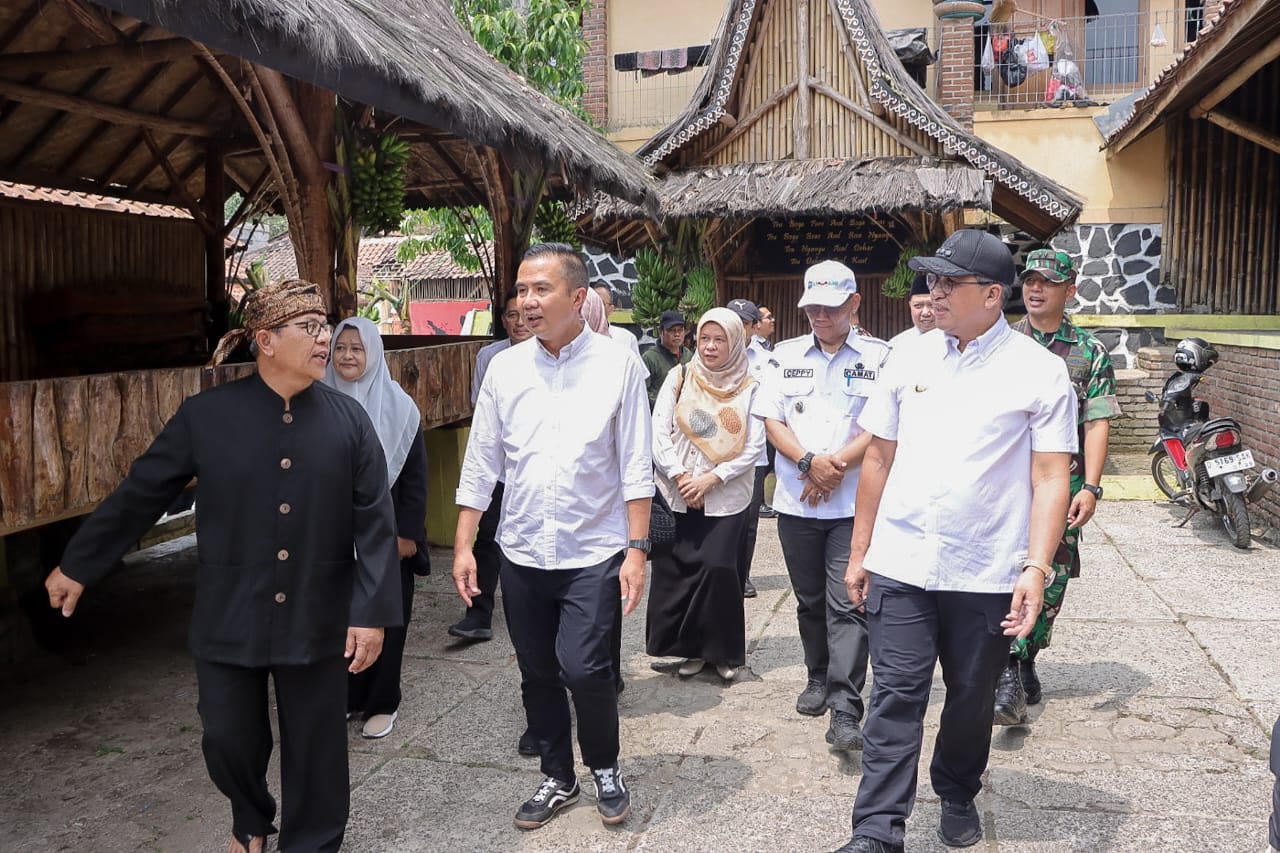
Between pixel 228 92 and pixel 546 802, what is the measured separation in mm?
5498

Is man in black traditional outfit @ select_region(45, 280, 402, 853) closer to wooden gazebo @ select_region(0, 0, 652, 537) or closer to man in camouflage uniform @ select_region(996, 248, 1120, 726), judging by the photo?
wooden gazebo @ select_region(0, 0, 652, 537)

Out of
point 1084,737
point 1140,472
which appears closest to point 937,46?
point 1140,472

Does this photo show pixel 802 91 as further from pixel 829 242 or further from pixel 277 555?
pixel 277 555

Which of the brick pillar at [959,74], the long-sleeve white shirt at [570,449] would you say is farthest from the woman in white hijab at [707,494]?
the brick pillar at [959,74]

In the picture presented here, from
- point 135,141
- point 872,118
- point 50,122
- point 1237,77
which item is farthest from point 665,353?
point 1237,77

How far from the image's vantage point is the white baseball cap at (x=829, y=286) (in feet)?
15.0

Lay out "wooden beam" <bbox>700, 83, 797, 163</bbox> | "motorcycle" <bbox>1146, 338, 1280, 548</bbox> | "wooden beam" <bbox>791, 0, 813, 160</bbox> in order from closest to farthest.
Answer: "motorcycle" <bbox>1146, 338, 1280, 548</bbox>, "wooden beam" <bbox>791, 0, 813, 160</bbox>, "wooden beam" <bbox>700, 83, 797, 163</bbox>

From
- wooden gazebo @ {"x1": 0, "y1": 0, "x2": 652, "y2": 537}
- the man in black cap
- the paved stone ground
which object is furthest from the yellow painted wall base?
the paved stone ground

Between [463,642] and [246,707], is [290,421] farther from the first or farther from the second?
[463,642]

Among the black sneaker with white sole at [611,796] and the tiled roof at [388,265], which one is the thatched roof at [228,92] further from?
the tiled roof at [388,265]

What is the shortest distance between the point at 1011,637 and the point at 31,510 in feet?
11.2

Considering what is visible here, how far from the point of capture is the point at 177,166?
9.45 metres

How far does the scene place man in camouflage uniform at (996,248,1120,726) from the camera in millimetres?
4453

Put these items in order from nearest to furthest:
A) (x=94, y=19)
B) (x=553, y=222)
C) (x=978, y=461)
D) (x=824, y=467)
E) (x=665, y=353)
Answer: (x=978, y=461)
(x=824, y=467)
(x=94, y=19)
(x=665, y=353)
(x=553, y=222)
